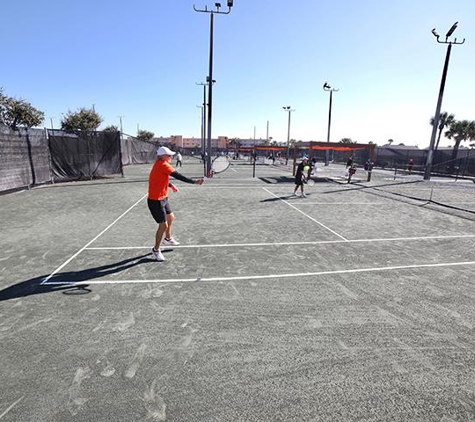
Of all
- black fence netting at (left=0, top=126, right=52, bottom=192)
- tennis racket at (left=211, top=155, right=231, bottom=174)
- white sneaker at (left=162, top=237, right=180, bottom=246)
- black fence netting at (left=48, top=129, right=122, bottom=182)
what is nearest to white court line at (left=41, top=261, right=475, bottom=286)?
white sneaker at (left=162, top=237, right=180, bottom=246)

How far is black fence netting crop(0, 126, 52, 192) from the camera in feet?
41.6

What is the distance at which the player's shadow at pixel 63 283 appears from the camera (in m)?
4.36

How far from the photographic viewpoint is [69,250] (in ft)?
20.3

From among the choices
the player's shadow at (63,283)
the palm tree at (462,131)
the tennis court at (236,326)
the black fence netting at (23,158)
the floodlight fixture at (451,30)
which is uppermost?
the floodlight fixture at (451,30)

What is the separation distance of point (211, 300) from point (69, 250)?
3795 mm

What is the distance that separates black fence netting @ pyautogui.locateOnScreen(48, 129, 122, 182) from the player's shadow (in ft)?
47.8

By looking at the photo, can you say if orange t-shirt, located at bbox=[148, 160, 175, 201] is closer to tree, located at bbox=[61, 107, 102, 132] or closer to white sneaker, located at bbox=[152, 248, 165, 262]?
white sneaker, located at bbox=[152, 248, 165, 262]

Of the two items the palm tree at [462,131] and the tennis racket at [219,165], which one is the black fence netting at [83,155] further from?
the palm tree at [462,131]

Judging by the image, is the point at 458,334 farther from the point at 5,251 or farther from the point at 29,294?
the point at 5,251

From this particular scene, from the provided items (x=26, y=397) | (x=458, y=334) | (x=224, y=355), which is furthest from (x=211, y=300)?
(x=458, y=334)

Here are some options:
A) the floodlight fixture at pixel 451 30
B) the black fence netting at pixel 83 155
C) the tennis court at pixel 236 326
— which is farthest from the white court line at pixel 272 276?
the floodlight fixture at pixel 451 30

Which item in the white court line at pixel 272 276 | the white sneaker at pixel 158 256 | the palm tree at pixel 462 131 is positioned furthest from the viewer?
the palm tree at pixel 462 131

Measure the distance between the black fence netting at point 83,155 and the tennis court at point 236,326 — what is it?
1114 centimetres

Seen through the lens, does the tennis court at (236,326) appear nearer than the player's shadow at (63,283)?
Yes
